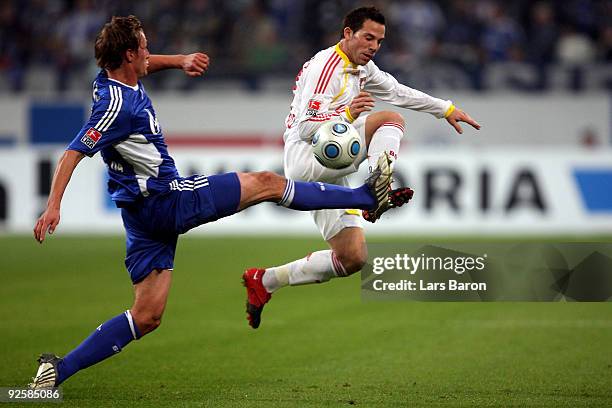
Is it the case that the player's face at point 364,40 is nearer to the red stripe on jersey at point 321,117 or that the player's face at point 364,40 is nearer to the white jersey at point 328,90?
the white jersey at point 328,90

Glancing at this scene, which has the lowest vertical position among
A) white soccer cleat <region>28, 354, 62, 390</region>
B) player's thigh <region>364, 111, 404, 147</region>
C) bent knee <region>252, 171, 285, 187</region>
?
white soccer cleat <region>28, 354, 62, 390</region>

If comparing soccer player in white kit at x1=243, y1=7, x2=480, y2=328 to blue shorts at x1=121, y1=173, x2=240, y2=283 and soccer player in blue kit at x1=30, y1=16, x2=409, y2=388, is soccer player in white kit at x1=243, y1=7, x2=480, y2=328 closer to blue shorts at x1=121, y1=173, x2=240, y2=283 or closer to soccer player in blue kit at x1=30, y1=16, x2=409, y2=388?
soccer player in blue kit at x1=30, y1=16, x2=409, y2=388

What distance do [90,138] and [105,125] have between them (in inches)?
4.7

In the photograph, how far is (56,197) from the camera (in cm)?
631

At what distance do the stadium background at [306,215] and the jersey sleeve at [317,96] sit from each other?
1.82 m

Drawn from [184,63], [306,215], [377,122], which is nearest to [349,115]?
[377,122]

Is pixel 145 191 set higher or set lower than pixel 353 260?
higher

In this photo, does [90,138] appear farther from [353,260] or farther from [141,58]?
[353,260]

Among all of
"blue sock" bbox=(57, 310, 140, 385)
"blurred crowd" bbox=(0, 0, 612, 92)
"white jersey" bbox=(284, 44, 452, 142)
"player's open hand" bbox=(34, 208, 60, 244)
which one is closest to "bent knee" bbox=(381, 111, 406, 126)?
"white jersey" bbox=(284, 44, 452, 142)

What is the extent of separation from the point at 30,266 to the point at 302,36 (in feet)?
28.1

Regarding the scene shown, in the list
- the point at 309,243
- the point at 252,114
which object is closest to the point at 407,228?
the point at 309,243

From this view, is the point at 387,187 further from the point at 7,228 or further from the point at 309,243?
the point at 7,228

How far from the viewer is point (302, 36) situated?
2164 cm

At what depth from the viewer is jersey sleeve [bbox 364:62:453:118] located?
812cm
